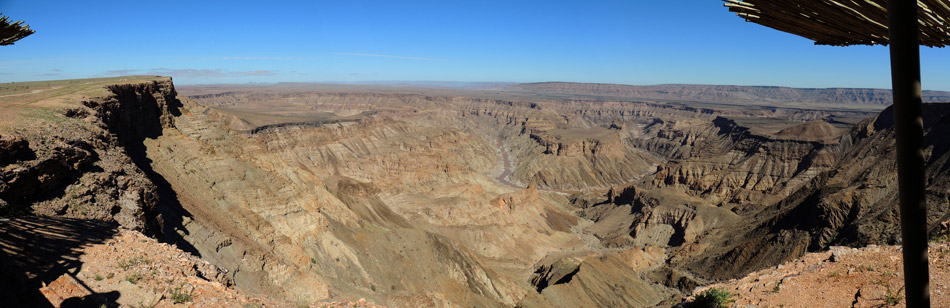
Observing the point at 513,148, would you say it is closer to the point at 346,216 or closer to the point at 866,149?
the point at 866,149

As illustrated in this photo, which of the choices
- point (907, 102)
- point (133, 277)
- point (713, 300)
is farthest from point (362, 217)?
point (907, 102)

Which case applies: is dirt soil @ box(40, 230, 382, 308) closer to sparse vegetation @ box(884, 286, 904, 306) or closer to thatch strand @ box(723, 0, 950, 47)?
thatch strand @ box(723, 0, 950, 47)

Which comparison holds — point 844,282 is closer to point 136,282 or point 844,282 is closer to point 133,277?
point 136,282

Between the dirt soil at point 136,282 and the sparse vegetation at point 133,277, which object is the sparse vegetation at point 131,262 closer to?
the dirt soil at point 136,282

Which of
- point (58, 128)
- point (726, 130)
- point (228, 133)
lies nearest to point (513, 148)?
point (726, 130)

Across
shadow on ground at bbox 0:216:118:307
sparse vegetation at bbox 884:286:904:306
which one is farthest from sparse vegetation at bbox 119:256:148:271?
sparse vegetation at bbox 884:286:904:306

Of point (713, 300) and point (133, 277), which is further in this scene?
point (713, 300)
